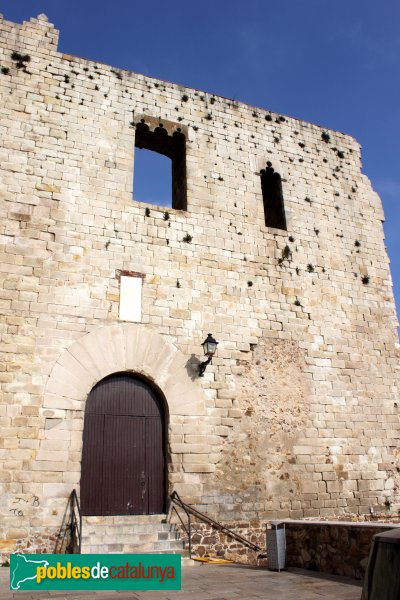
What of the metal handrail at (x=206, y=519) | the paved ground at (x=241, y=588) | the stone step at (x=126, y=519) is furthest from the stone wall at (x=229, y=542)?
the paved ground at (x=241, y=588)

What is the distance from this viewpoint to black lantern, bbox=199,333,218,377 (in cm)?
844

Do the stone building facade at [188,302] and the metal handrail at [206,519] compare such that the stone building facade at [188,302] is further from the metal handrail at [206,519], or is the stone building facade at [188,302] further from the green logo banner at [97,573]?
the green logo banner at [97,573]

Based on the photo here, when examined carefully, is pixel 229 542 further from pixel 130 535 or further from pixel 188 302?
pixel 188 302

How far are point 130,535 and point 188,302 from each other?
4.04 meters

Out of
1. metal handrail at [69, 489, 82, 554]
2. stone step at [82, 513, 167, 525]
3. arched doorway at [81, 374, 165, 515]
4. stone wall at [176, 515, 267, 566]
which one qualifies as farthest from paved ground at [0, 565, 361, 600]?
arched doorway at [81, 374, 165, 515]

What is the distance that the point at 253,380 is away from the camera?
907 centimetres

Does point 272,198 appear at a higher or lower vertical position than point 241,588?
higher

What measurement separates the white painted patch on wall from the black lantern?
125cm

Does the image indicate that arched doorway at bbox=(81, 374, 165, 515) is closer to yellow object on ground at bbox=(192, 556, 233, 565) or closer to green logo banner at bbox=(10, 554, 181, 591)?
yellow object on ground at bbox=(192, 556, 233, 565)

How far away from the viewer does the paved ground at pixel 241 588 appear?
440cm

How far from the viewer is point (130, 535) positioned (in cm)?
694

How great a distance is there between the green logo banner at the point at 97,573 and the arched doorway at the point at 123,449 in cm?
180

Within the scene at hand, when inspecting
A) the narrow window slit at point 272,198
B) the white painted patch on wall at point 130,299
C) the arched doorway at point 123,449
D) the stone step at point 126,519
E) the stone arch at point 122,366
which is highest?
the narrow window slit at point 272,198

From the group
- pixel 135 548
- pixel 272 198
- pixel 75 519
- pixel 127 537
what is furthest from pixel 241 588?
pixel 272 198
